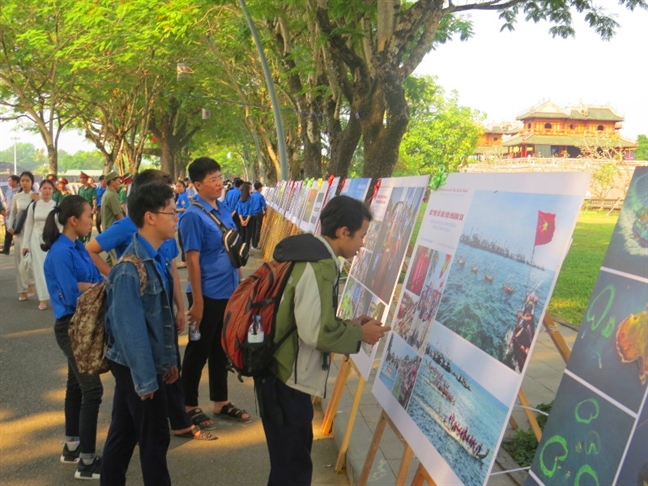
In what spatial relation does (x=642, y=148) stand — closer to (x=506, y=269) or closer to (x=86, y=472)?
(x=86, y=472)

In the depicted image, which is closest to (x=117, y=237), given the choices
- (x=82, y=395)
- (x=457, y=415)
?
(x=82, y=395)

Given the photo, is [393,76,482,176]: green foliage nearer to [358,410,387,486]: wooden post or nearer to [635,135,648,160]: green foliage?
[635,135,648,160]: green foliage

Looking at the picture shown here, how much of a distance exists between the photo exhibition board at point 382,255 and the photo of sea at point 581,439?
1748mm

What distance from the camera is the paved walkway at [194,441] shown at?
4.33 m

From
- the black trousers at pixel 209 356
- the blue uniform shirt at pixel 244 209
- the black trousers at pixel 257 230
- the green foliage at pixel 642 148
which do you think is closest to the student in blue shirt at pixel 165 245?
the black trousers at pixel 209 356

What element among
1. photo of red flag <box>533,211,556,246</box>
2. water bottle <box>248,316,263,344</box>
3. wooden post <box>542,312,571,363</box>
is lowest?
water bottle <box>248,316,263,344</box>

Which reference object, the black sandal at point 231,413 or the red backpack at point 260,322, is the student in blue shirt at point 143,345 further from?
the black sandal at point 231,413

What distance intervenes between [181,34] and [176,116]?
25344 mm

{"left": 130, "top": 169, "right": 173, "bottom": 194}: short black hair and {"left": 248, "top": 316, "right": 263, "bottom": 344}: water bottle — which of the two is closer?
{"left": 248, "top": 316, "right": 263, "bottom": 344}: water bottle

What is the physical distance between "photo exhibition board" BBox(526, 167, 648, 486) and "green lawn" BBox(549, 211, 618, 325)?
645 centimetres

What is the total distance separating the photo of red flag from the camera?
231 cm

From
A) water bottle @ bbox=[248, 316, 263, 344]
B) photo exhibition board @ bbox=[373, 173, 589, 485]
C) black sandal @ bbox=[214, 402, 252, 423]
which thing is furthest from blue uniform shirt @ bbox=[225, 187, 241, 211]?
water bottle @ bbox=[248, 316, 263, 344]

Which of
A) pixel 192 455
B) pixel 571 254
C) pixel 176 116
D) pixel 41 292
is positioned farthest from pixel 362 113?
pixel 176 116

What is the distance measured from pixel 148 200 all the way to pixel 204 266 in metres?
1.53
